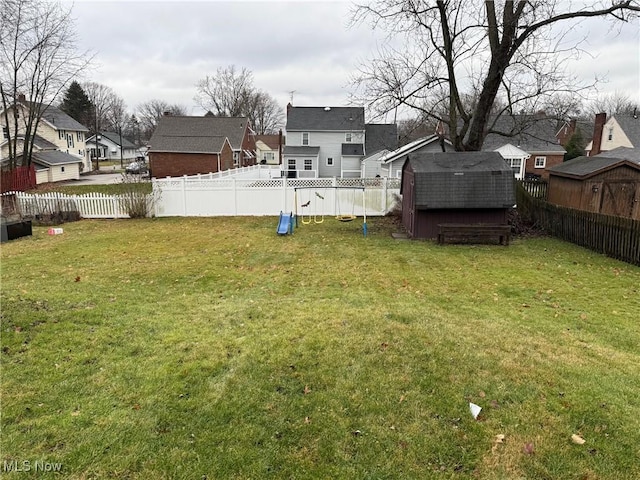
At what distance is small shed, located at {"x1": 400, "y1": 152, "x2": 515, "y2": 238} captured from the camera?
12.5 meters

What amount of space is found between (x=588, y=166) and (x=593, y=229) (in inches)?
233

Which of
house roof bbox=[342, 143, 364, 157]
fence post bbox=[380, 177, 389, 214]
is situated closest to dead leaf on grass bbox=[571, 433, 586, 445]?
fence post bbox=[380, 177, 389, 214]

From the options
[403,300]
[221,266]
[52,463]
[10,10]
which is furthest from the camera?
[10,10]

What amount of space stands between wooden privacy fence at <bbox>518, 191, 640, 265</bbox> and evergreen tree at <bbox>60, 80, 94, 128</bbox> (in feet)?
233

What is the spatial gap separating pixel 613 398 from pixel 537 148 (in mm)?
38005

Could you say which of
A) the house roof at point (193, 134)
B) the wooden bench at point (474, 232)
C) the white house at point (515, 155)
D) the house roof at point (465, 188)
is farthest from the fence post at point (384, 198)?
the house roof at point (193, 134)

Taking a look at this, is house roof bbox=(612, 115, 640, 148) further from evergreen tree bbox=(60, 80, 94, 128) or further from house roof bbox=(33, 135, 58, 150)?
evergreen tree bbox=(60, 80, 94, 128)

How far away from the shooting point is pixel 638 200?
1368 centimetres

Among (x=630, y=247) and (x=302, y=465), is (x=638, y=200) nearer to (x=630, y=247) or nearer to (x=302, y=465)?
(x=630, y=247)

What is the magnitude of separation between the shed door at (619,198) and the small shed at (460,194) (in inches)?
193

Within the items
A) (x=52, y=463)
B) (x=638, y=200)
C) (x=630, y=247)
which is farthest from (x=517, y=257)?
(x=52, y=463)

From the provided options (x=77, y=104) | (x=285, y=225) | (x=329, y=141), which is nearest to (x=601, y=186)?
(x=285, y=225)

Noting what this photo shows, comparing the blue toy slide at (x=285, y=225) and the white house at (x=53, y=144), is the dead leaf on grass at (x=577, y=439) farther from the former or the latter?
the white house at (x=53, y=144)

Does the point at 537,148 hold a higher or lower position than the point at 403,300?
higher
